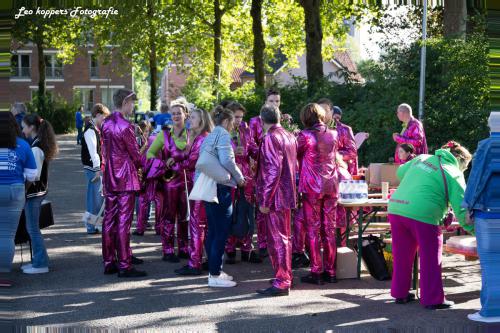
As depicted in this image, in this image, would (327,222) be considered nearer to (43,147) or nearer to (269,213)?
(269,213)

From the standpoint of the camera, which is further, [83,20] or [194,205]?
[83,20]

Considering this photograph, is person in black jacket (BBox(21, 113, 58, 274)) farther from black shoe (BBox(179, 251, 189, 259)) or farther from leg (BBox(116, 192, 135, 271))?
black shoe (BBox(179, 251, 189, 259))

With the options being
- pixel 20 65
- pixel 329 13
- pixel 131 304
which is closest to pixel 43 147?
pixel 131 304

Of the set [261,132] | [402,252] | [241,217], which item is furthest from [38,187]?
[402,252]

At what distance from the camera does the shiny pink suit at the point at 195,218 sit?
913 cm

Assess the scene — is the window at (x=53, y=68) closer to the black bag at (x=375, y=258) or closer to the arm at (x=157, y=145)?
the arm at (x=157, y=145)

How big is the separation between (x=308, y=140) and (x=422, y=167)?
153 cm

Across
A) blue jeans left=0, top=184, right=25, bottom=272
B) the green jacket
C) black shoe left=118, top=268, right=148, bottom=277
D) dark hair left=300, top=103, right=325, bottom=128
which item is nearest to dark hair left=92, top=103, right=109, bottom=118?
black shoe left=118, top=268, right=148, bottom=277

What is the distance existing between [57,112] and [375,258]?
149 feet

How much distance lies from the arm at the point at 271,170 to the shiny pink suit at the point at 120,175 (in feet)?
5.44

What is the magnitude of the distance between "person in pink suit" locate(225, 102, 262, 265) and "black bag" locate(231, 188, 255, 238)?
8cm

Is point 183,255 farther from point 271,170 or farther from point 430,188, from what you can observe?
point 430,188

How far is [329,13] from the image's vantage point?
31.7 metres

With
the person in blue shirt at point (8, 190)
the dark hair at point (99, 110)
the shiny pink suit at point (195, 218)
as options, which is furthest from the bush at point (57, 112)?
the person in blue shirt at point (8, 190)
